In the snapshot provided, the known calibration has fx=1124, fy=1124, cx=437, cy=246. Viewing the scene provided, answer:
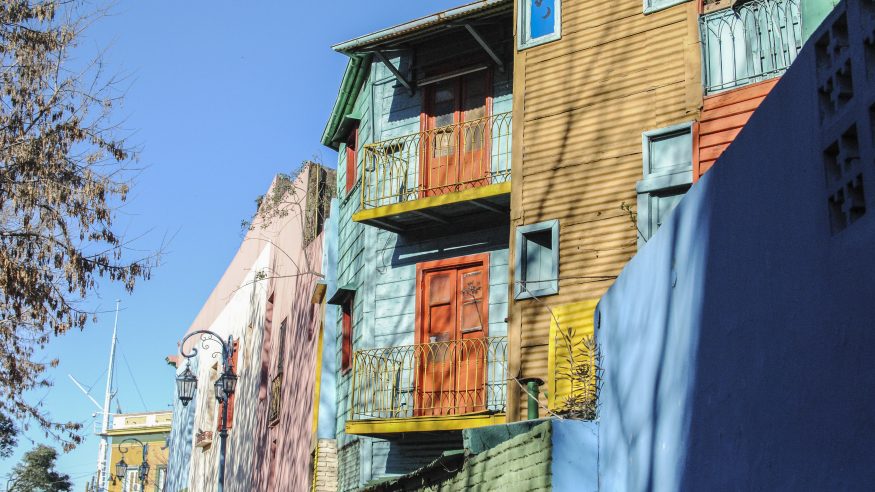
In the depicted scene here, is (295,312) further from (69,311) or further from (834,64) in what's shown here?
(834,64)

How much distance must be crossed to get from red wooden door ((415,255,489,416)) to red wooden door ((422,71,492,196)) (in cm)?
118

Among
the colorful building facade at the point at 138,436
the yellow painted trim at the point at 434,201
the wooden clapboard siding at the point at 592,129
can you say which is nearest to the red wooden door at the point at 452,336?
the yellow painted trim at the point at 434,201

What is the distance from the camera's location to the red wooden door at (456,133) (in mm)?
15469

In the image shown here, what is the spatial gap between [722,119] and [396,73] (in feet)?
20.3

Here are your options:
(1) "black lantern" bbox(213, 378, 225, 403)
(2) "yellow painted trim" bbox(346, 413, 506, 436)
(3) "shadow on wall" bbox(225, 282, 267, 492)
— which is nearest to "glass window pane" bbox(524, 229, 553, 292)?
(2) "yellow painted trim" bbox(346, 413, 506, 436)

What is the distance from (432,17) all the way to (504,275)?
3.72 m

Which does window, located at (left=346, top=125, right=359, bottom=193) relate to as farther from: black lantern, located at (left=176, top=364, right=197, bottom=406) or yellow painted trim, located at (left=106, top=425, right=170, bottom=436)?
yellow painted trim, located at (left=106, top=425, right=170, bottom=436)

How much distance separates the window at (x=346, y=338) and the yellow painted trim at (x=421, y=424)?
263 cm

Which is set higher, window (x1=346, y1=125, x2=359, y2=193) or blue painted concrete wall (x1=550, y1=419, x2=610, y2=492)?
window (x1=346, y1=125, x2=359, y2=193)

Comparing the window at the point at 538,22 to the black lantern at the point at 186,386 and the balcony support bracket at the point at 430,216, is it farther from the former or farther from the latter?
the black lantern at the point at 186,386

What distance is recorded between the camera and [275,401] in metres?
22.3

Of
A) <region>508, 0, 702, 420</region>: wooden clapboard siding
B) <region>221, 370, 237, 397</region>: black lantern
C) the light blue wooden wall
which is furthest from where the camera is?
<region>221, 370, 237, 397</region>: black lantern

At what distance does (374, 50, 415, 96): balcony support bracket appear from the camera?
1623cm

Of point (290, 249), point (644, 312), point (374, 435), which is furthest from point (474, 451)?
point (290, 249)
